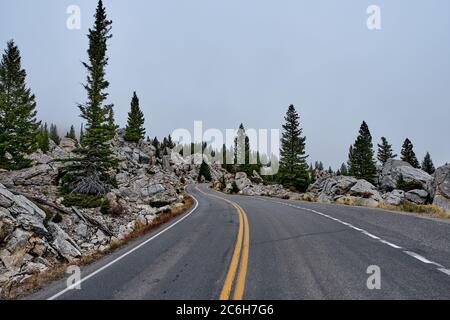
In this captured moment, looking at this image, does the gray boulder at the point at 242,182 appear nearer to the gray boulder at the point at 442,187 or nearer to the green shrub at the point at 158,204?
the green shrub at the point at 158,204

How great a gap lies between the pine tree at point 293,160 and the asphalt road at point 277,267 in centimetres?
4192

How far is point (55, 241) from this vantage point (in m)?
13.3

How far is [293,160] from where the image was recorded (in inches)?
2076

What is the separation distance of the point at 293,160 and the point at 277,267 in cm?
4794

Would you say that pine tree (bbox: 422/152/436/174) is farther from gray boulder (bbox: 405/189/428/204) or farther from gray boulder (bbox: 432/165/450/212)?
gray boulder (bbox: 432/165/450/212)

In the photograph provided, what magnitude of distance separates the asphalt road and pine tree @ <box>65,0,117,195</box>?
19978 millimetres

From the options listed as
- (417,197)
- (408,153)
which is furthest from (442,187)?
(408,153)

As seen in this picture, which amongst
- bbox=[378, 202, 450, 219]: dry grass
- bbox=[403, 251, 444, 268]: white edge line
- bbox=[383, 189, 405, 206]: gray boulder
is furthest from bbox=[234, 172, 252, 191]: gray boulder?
bbox=[403, 251, 444, 268]: white edge line

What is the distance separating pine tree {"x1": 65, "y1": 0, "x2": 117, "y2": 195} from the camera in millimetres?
27219

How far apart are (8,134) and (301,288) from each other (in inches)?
1430

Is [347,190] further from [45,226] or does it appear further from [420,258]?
[45,226]

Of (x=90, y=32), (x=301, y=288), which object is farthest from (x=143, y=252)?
(x=90, y=32)

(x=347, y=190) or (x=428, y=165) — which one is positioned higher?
(x=428, y=165)

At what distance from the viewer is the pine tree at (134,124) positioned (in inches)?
2731
